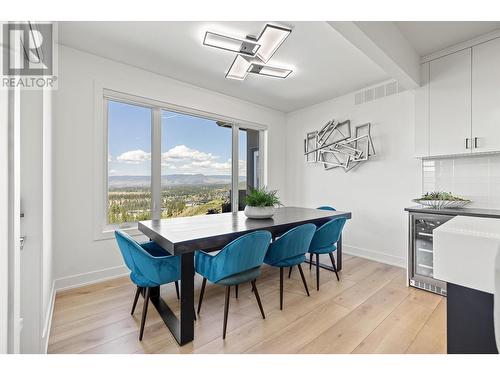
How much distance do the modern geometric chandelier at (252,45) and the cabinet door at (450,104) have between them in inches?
76.9

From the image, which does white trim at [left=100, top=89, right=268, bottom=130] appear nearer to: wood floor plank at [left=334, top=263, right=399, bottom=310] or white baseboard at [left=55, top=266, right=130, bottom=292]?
white baseboard at [left=55, top=266, right=130, bottom=292]

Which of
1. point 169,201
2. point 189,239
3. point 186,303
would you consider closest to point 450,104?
point 189,239

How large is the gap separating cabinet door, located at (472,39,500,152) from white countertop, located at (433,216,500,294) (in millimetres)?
2600

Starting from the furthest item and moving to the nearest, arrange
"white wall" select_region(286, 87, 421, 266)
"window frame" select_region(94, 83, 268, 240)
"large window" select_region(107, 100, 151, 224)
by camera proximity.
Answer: "white wall" select_region(286, 87, 421, 266) < "large window" select_region(107, 100, 151, 224) < "window frame" select_region(94, 83, 268, 240)

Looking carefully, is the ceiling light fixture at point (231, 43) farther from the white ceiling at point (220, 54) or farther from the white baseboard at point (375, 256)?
the white baseboard at point (375, 256)

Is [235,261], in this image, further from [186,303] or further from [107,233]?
[107,233]

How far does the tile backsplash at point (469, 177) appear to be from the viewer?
258cm

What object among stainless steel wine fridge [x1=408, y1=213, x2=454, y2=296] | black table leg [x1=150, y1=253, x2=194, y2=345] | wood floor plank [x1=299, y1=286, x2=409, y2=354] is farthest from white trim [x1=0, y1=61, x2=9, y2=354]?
stainless steel wine fridge [x1=408, y1=213, x2=454, y2=296]

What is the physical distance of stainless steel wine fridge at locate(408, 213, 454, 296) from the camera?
258cm

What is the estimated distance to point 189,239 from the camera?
168cm

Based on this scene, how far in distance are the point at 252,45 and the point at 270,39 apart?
0.17 m

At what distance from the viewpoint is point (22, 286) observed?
1.37m

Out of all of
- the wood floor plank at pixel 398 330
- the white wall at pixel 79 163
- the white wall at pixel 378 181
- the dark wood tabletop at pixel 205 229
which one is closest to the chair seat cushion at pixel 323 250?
the dark wood tabletop at pixel 205 229
